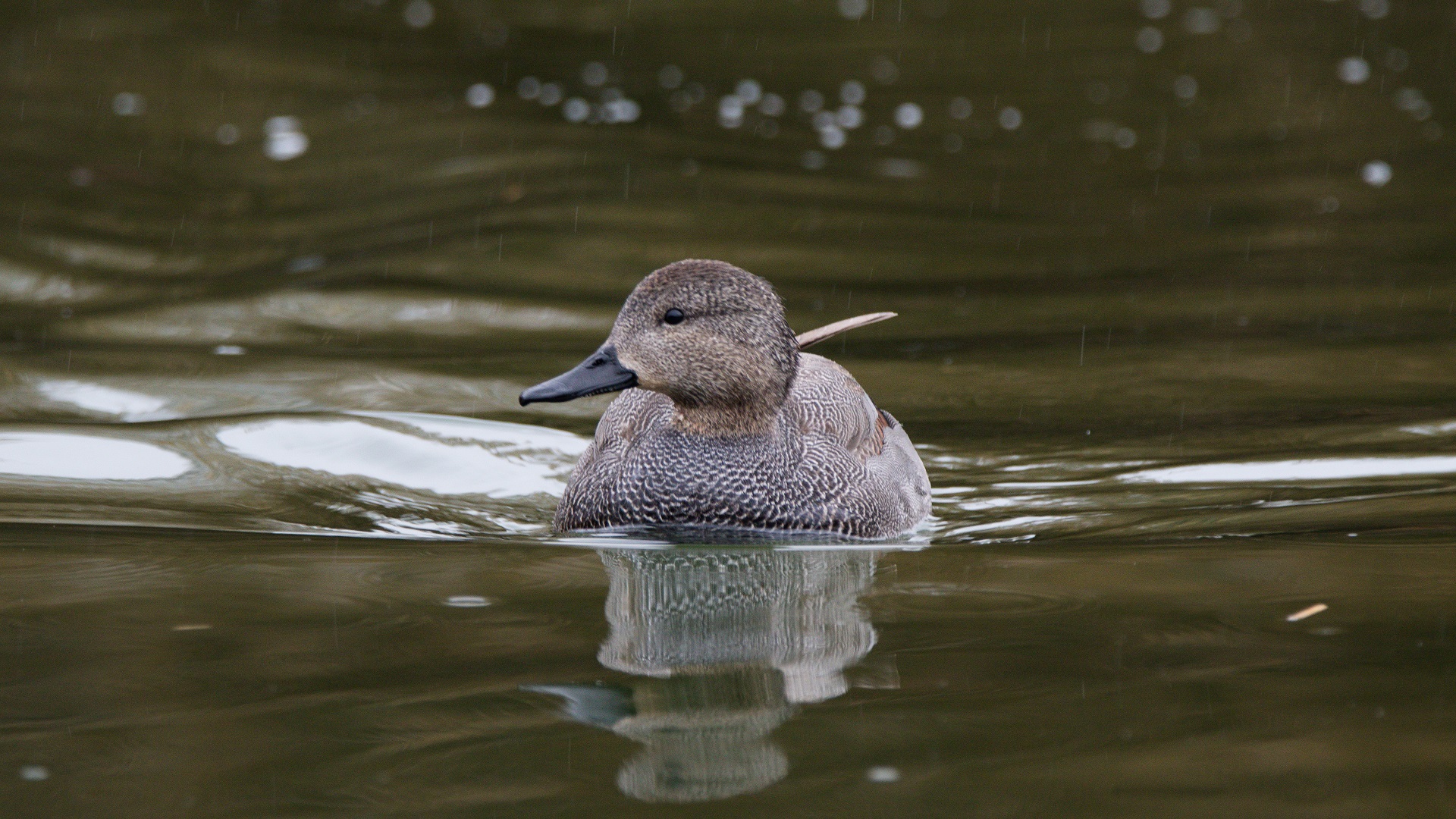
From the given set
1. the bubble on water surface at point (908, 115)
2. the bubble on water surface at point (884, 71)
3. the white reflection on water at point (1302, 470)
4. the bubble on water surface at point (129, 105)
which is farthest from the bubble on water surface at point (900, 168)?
the bubble on water surface at point (129, 105)

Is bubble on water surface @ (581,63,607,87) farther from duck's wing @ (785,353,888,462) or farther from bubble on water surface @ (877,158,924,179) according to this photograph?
duck's wing @ (785,353,888,462)

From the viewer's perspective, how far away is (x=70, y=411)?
794 centimetres

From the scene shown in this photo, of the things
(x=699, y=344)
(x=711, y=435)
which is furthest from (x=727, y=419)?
(x=699, y=344)

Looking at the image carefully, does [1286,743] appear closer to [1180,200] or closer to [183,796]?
[183,796]

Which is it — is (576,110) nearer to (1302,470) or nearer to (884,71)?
(884,71)

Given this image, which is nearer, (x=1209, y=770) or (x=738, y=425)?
(x=1209, y=770)

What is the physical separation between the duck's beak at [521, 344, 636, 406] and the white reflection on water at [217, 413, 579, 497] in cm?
144

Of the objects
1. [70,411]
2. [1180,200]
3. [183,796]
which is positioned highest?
[1180,200]

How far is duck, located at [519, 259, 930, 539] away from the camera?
6004mm

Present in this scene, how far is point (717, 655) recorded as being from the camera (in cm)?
452

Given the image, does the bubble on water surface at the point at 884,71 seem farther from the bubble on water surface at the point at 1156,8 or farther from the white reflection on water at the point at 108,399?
the white reflection on water at the point at 108,399

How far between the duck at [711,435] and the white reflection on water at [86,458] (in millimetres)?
1851

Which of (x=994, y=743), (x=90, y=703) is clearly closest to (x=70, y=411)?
(x=90, y=703)

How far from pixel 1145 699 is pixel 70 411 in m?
5.64
